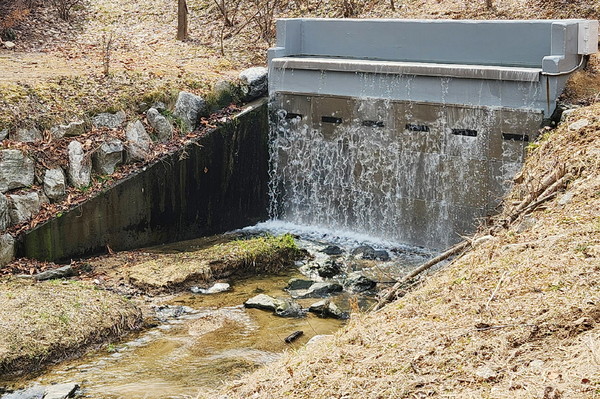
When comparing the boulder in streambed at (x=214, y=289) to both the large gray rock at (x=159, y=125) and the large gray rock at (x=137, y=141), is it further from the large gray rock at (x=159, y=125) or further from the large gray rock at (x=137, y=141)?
the large gray rock at (x=159, y=125)

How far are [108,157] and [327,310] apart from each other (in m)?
4.10

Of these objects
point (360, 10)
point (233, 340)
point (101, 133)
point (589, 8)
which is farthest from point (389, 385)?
point (360, 10)

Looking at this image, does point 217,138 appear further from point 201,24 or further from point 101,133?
point 201,24

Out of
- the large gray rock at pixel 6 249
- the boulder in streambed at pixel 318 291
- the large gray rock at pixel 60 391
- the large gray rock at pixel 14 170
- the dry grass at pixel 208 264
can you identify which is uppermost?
the large gray rock at pixel 14 170

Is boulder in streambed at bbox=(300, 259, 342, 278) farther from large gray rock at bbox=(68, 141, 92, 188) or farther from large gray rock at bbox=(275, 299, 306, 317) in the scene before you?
large gray rock at bbox=(68, 141, 92, 188)

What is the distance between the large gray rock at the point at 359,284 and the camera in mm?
9672

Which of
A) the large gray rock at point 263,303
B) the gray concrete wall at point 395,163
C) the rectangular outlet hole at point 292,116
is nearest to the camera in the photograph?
the large gray rock at point 263,303

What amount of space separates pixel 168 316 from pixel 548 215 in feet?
13.7

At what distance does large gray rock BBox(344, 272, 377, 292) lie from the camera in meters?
9.67

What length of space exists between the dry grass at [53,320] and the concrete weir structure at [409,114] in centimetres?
502

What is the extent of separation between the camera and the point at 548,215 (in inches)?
267

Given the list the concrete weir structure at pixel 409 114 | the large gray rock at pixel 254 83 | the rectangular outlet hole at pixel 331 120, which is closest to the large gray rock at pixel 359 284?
the concrete weir structure at pixel 409 114

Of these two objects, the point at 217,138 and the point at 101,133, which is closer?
the point at 101,133

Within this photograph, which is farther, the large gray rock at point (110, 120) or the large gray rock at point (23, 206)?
the large gray rock at point (110, 120)
